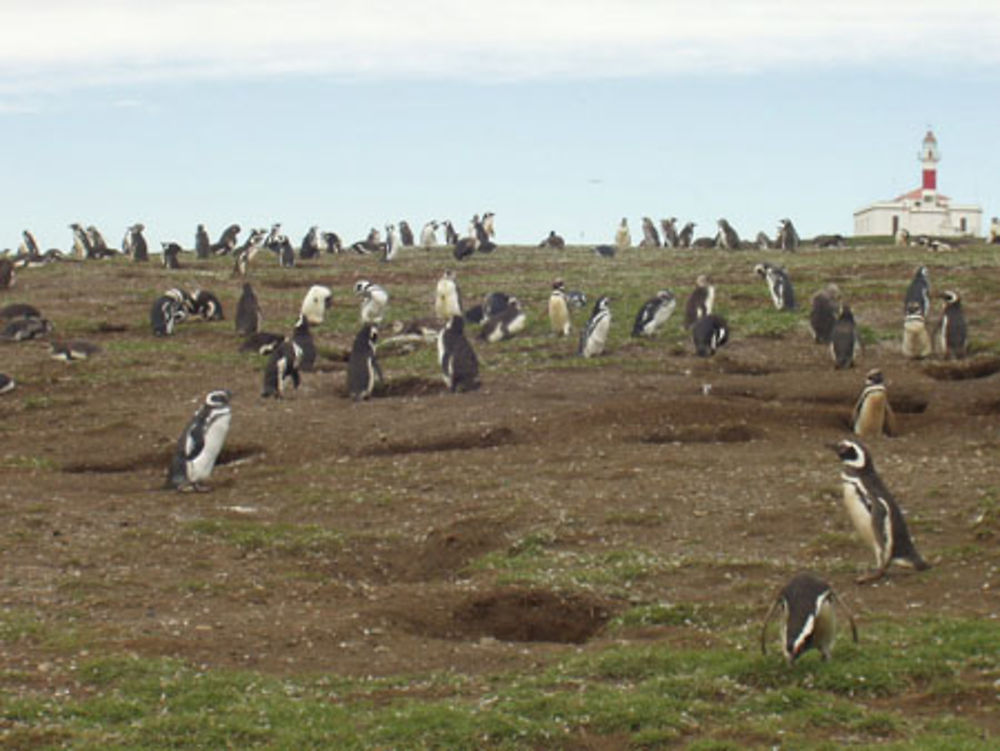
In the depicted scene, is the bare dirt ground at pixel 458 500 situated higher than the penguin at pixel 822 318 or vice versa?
the penguin at pixel 822 318

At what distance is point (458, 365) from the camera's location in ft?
65.2

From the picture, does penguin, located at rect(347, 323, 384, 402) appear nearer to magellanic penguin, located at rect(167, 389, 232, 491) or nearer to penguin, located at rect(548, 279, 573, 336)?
magellanic penguin, located at rect(167, 389, 232, 491)

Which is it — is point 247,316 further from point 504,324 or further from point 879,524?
point 879,524

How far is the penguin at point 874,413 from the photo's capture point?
1642 centimetres

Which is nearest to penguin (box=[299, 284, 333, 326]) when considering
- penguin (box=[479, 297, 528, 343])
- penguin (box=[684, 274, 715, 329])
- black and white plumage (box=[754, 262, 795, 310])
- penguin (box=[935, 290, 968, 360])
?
penguin (box=[479, 297, 528, 343])

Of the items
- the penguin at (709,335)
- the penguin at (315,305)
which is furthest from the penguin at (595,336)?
the penguin at (315,305)

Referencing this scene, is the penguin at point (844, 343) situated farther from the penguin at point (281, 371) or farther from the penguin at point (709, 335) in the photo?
the penguin at point (281, 371)

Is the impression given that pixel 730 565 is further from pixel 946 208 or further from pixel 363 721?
pixel 946 208

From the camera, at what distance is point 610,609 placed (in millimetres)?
10766

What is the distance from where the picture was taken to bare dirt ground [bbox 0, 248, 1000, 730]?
10625 mm

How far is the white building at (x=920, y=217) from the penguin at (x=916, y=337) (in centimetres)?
5684

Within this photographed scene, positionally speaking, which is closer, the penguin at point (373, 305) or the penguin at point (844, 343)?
the penguin at point (844, 343)

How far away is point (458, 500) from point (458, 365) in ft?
18.6

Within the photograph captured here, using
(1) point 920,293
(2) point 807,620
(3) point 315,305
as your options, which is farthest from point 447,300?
(2) point 807,620
